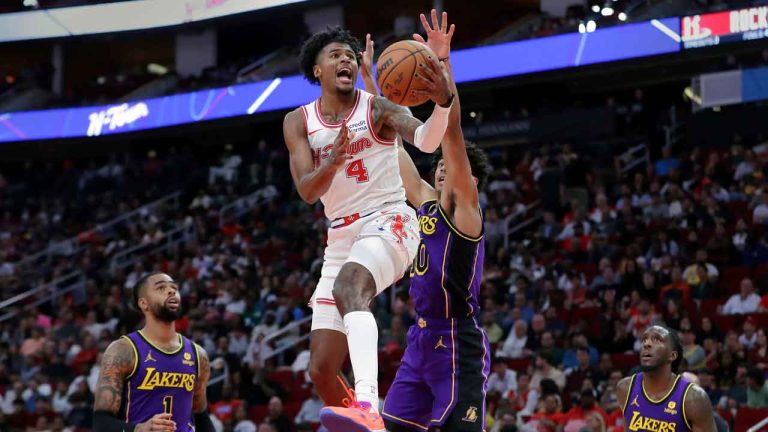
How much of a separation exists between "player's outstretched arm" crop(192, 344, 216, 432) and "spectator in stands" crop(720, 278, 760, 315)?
284 inches

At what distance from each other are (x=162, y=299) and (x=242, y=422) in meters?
6.17

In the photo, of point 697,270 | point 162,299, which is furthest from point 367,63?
point 697,270

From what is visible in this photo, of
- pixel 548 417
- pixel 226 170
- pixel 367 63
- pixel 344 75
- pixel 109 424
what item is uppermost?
pixel 226 170

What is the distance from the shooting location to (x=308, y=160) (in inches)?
234

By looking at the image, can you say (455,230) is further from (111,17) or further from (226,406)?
(111,17)

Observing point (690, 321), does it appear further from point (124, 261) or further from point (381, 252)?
point (124, 261)

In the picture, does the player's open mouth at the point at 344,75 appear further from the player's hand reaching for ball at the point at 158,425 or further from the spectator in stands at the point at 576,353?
the spectator in stands at the point at 576,353

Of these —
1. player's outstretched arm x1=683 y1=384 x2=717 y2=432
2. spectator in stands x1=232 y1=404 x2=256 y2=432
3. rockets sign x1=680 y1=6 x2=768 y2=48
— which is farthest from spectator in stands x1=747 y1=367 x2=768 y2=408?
rockets sign x1=680 y1=6 x2=768 y2=48

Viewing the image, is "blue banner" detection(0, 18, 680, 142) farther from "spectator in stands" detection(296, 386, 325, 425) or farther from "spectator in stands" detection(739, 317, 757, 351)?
"spectator in stands" detection(296, 386, 325, 425)

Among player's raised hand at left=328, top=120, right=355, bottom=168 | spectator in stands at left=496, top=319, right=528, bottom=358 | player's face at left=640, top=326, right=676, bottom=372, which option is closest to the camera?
player's raised hand at left=328, top=120, right=355, bottom=168

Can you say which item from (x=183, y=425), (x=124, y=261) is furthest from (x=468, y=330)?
(x=124, y=261)

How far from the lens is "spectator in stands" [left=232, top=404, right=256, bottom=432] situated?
12.8 metres

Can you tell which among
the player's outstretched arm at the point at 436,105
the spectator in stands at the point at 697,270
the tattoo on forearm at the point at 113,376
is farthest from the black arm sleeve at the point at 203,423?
the spectator in stands at the point at 697,270

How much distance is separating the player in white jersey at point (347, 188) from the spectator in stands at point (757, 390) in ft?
19.3
